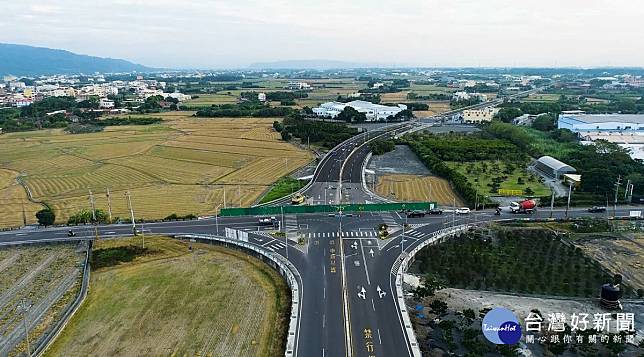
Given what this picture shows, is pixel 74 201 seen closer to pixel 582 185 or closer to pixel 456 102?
pixel 582 185

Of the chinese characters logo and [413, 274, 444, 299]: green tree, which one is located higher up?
the chinese characters logo

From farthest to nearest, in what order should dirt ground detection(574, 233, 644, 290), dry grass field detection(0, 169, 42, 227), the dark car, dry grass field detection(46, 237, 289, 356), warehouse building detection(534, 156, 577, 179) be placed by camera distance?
warehouse building detection(534, 156, 577, 179) < dry grass field detection(0, 169, 42, 227) < the dark car < dirt ground detection(574, 233, 644, 290) < dry grass field detection(46, 237, 289, 356)

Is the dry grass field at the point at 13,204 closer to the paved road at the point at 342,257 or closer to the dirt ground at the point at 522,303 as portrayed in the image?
the paved road at the point at 342,257

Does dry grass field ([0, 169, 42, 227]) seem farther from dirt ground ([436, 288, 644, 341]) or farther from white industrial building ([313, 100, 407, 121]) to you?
white industrial building ([313, 100, 407, 121])

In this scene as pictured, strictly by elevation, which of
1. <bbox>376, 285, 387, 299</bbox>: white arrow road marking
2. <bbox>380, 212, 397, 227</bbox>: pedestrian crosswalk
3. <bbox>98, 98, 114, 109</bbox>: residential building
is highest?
<bbox>98, 98, 114, 109</bbox>: residential building

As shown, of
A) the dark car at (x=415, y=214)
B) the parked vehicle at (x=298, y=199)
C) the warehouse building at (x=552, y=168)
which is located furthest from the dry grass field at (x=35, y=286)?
the warehouse building at (x=552, y=168)

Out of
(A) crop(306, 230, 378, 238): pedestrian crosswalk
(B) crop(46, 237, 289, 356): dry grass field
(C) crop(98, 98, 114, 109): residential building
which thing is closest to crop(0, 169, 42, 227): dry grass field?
(B) crop(46, 237, 289, 356): dry grass field
